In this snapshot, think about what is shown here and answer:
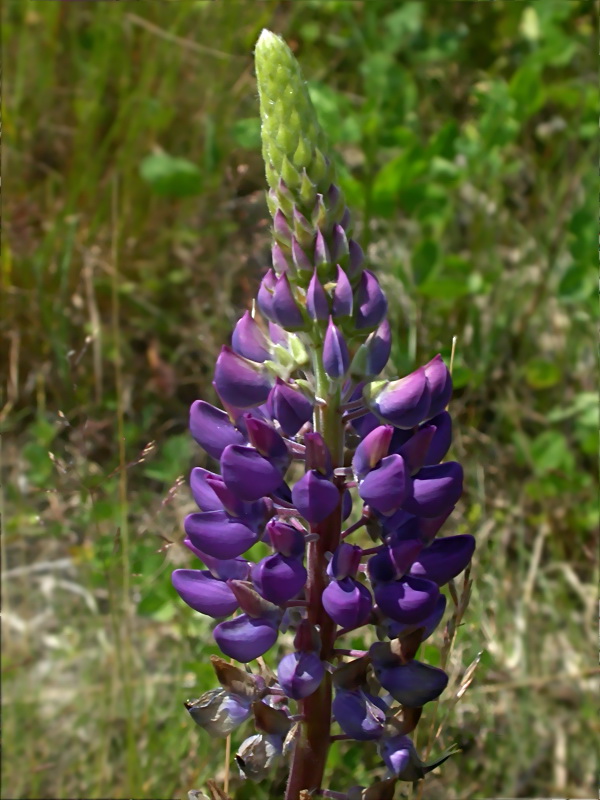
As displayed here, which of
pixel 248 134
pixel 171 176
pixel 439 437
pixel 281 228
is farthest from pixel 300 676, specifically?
pixel 171 176

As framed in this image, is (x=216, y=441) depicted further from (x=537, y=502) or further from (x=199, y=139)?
(x=199, y=139)

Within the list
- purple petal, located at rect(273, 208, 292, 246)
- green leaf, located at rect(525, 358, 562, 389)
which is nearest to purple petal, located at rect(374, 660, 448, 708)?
purple petal, located at rect(273, 208, 292, 246)

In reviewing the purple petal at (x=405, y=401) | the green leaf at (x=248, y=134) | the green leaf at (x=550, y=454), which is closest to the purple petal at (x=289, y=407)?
the purple petal at (x=405, y=401)

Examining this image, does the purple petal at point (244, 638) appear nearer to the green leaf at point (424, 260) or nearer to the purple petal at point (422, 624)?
the purple petal at point (422, 624)

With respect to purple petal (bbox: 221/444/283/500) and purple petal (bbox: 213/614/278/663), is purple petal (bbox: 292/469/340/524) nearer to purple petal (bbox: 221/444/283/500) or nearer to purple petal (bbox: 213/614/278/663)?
purple petal (bbox: 221/444/283/500)

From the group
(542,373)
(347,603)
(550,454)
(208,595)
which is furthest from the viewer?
(542,373)

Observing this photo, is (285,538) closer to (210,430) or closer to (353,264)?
(210,430)
